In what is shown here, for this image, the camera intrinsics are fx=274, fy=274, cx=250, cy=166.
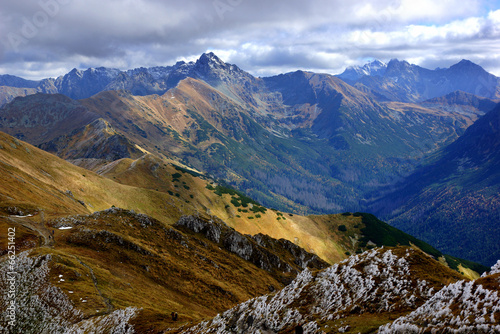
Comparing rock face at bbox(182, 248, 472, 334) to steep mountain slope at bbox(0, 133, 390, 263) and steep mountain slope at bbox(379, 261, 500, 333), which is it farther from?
steep mountain slope at bbox(0, 133, 390, 263)

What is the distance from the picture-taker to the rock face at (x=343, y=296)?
27328 millimetres

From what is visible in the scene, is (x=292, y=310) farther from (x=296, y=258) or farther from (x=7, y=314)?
(x=296, y=258)

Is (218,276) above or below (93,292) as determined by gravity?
below

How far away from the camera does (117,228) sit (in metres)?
76.7

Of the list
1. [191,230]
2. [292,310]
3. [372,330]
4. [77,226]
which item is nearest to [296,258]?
[191,230]

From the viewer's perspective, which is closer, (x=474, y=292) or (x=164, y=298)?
(x=474, y=292)

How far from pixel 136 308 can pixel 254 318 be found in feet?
74.7

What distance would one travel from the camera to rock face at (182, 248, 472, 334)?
27.3m

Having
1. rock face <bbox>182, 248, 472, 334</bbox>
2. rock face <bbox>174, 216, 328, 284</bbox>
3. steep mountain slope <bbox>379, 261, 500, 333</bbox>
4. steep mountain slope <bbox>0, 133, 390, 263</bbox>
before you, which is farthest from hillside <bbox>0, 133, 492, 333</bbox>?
steep mountain slope <bbox>379, 261, 500, 333</bbox>

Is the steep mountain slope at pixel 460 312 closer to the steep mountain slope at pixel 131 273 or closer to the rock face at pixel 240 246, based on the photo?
the steep mountain slope at pixel 131 273

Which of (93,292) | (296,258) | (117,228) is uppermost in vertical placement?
(117,228)

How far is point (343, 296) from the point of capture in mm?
30938

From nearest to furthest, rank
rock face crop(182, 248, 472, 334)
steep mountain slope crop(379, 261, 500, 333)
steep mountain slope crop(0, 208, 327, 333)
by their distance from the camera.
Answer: steep mountain slope crop(379, 261, 500, 333)
rock face crop(182, 248, 472, 334)
steep mountain slope crop(0, 208, 327, 333)

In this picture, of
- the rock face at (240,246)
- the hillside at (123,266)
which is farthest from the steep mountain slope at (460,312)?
the rock face at (240,246)
